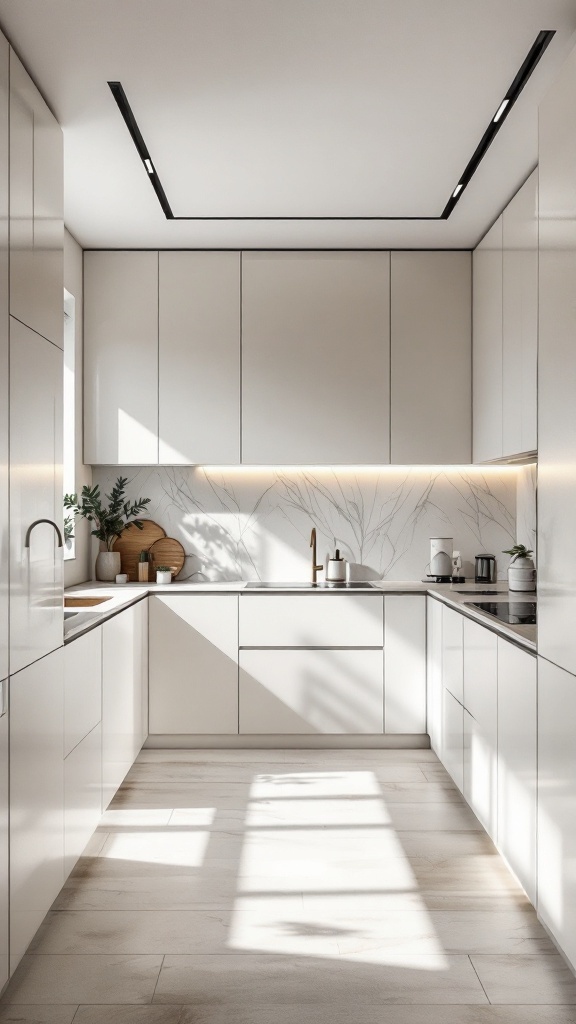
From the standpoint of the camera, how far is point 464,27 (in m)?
2.31

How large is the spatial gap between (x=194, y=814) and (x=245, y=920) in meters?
0.87

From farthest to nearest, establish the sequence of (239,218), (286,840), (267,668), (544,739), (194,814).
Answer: (267,668), (239,218), (194,814), (286,840), (544,739)

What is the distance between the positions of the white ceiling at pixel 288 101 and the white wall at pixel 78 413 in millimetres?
271

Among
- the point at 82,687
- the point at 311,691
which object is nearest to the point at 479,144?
the point at 82,687

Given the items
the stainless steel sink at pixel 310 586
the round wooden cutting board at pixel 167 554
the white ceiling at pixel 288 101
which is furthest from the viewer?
the round wooden cutting board at pixel 167 554

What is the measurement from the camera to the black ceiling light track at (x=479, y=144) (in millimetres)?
2455

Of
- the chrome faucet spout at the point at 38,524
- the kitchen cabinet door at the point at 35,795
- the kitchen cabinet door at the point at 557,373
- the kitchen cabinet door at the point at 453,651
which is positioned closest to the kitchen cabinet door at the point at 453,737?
the kitchen cabinet door at the point at 453,651

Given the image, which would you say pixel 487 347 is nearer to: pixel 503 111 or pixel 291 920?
pixel 503 111

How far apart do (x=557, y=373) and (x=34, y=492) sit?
4.83ft

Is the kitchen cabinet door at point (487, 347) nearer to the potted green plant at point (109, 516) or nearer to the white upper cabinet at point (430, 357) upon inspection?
the white upper cabinet at point (430, 357)

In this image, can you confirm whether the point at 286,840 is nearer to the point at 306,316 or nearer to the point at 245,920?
the point at 245,920

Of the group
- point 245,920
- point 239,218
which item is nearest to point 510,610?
point 245,920

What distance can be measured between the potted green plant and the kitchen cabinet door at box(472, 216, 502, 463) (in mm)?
1875

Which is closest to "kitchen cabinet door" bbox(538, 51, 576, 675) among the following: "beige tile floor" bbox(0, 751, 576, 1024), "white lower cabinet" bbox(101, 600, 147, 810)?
"beige tile floor" bbox(0, 751, 576, 1024)
